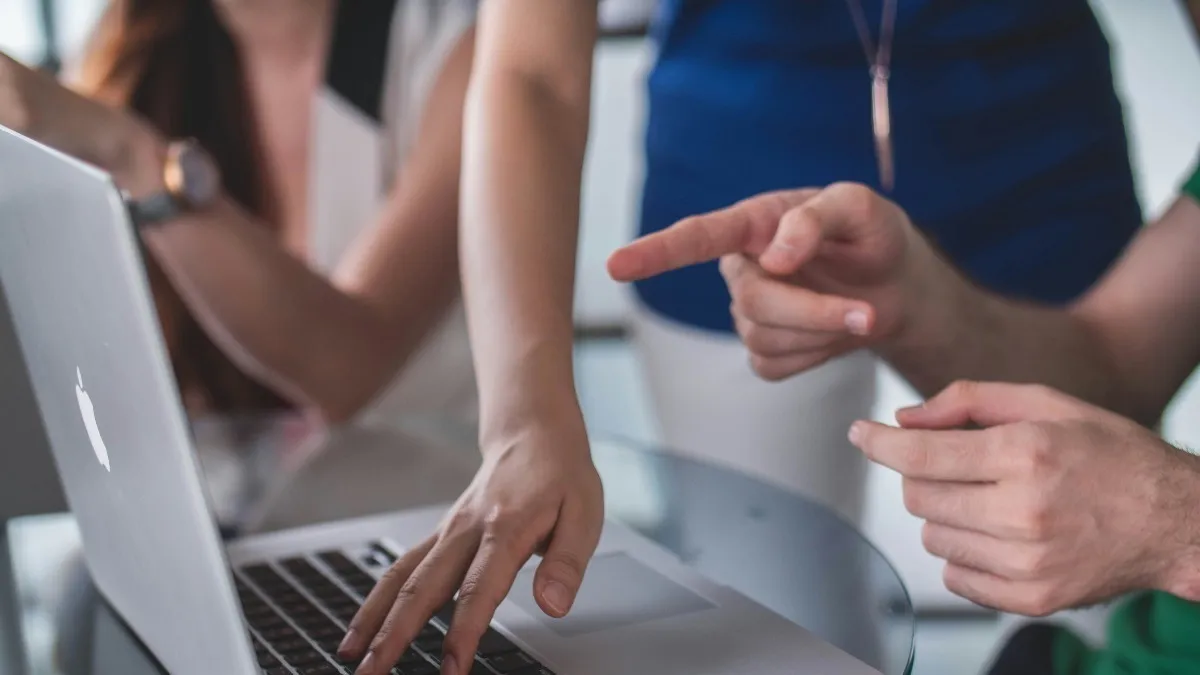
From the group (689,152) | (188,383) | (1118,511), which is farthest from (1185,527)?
(188,383)

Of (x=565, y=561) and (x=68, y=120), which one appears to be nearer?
(x=565, y=561)

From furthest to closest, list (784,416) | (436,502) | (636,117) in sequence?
1. (636,117)
2. (784,416)
3. (436,502)

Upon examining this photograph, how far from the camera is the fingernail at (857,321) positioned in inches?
35.7

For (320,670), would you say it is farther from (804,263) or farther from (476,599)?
(804,263)

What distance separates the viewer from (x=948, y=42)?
1.36m

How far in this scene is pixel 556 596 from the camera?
Result: 0.77 metres

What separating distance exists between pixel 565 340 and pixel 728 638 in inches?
A: 11.1

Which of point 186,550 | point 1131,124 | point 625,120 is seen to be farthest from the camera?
point 625,120

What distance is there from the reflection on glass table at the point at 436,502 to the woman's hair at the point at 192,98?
0.32 metres

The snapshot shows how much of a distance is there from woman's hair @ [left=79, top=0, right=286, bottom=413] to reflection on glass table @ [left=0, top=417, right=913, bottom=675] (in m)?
0.32

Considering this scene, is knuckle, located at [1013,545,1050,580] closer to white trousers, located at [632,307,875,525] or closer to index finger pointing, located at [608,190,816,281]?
index finger pointing, located at [608,190,816,281]

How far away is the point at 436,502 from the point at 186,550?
55 centimetres

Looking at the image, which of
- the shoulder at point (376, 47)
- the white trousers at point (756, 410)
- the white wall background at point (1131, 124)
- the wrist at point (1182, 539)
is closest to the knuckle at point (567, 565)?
the wrist at point (1182, 539)

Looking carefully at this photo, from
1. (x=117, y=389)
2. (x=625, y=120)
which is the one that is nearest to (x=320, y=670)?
(x=117, y=389)
